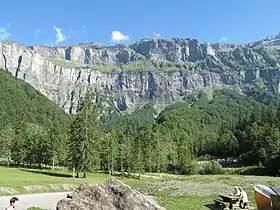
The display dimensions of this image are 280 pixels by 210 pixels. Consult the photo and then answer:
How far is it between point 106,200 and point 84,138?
73.0 meters

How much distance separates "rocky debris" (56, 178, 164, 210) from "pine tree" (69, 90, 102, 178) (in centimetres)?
Answer: 7092

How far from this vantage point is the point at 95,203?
17.4 m

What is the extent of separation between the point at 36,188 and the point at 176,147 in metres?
130

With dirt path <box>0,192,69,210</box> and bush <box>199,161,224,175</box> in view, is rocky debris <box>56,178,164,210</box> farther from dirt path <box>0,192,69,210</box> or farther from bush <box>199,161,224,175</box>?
bush <box>199,161,224,175</box>

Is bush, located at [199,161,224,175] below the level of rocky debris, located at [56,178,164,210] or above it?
above

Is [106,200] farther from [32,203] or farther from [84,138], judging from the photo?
[84,138]

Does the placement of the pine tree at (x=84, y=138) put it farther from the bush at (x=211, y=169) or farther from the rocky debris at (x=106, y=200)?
the rocky debris at (x=106, y=200)

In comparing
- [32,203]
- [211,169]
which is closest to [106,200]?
[32,203]

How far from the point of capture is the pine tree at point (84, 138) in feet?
290

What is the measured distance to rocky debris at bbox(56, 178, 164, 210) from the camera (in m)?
17.3

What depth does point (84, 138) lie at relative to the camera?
89.5 metres

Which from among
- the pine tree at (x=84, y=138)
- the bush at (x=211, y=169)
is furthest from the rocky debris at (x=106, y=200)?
the bush at (x=211, y=169)

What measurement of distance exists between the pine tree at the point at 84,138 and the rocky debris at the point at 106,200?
233 feet

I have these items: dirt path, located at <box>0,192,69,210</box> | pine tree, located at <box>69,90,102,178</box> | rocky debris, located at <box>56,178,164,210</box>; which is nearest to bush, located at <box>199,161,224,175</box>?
pine tree, located at <box>69,90,102,178</box>
